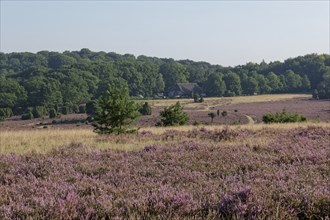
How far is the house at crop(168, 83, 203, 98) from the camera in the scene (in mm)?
168375

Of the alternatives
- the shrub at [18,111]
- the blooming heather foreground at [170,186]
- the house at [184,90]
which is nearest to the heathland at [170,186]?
the blooming heather foreground at [170,186]

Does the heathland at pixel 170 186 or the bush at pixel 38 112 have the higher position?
the heathland at pixel 170 186

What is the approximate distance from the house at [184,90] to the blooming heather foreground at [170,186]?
157140mm

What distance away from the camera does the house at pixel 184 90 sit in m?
168

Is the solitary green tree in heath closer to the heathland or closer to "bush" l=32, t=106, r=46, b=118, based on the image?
the heathland

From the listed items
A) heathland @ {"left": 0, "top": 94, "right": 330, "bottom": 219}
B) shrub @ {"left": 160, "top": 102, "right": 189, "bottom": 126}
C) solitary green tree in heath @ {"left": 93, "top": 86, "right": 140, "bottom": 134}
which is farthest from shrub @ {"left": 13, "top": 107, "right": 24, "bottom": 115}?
heathland @ {"left": 0, "top": 94, "right": 330, "bottom": 219}

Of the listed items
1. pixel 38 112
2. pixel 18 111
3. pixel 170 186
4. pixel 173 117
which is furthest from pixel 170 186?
pixel 18 111

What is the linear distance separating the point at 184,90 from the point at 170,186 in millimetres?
165217

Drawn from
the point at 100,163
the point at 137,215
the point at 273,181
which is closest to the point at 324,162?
the point at 273,181

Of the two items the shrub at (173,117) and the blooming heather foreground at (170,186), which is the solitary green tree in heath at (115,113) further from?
the blooming heather foreground at (170,186)

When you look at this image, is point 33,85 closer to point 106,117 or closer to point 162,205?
point 106,117

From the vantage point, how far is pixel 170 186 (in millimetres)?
5426

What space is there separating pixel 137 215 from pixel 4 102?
5672 inches

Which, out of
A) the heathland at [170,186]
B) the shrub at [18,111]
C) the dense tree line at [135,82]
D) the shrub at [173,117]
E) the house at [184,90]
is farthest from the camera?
the house at [184,90]
